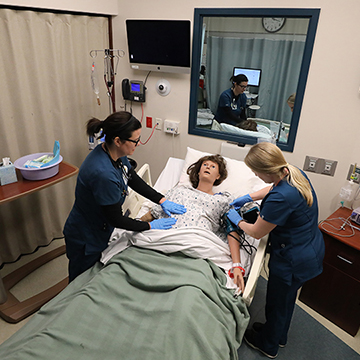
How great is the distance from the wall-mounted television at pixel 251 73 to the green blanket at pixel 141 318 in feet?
5.38

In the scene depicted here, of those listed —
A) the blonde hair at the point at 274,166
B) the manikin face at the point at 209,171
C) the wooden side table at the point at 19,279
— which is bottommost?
the wooden side table at the point at 19,279

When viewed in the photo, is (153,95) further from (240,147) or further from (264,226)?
(264,226)

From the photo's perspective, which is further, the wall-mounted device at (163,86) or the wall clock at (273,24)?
the wall-mounted device at (163,86)

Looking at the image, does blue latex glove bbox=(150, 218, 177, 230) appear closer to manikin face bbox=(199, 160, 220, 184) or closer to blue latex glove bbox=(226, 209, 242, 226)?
blue latex glove bbox=(226, 209, 242, 226)

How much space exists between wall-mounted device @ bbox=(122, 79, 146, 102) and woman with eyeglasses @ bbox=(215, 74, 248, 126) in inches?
29.4

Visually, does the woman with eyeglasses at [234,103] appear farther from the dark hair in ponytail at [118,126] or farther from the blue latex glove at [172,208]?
the dark hair in ponytail at [118,126]

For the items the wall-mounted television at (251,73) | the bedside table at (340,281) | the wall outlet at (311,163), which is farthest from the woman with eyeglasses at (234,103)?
the bedside table at (340,281)

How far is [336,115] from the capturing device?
2152 mm

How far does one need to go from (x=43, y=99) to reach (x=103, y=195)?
52.7 inches

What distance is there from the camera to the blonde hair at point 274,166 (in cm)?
Answer: 142

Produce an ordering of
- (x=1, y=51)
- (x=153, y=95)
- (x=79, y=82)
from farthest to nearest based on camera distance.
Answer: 1. (x=153, y=95)
2. (x=79, y=82)
3. (x=1, y=51)

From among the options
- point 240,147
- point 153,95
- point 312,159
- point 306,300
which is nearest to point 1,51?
point 153,95

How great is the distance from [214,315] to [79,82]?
2.21 meters

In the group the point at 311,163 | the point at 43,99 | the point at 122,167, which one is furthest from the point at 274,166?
the point at 43,99
